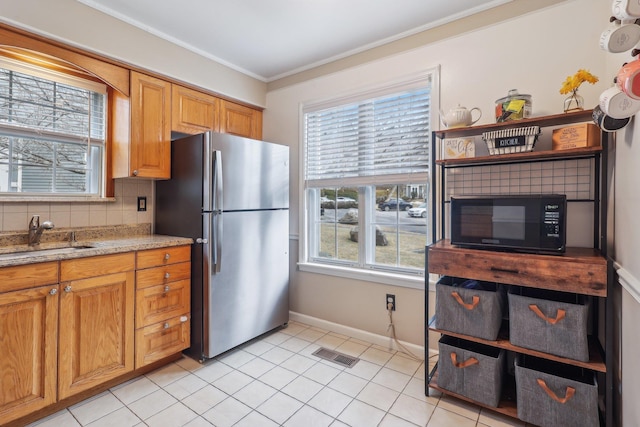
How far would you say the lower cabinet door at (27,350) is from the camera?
156 cm

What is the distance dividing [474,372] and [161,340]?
2.02 m

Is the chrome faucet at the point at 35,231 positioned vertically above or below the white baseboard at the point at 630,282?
above

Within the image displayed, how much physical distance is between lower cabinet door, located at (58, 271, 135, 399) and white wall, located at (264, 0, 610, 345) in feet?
4.88

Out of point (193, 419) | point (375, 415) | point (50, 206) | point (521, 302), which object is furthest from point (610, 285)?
point (50, 206)

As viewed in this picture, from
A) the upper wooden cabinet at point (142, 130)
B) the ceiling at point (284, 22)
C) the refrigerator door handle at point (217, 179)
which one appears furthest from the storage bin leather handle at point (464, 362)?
the upper wooden cabinet at point (142, 130)

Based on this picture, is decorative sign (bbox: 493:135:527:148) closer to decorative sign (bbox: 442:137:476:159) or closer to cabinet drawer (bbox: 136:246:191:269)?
decorative sign (bbox: 442:137:476:159)

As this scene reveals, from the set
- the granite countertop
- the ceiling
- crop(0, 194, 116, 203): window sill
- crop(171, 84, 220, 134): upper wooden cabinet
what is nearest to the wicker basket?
the ceiling

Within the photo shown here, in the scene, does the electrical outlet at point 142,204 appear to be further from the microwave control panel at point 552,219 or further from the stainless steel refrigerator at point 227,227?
the microwave control panel at point 552,219

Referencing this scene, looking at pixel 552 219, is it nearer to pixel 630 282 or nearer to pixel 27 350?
pixel 630 282

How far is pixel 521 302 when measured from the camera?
5.32ft

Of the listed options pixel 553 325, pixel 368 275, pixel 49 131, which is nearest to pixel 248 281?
pixel 368 275

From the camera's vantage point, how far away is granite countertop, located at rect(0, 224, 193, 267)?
1644mm

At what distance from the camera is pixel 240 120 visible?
313 centimetres

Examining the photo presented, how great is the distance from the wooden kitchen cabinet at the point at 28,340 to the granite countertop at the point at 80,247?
0.05m
